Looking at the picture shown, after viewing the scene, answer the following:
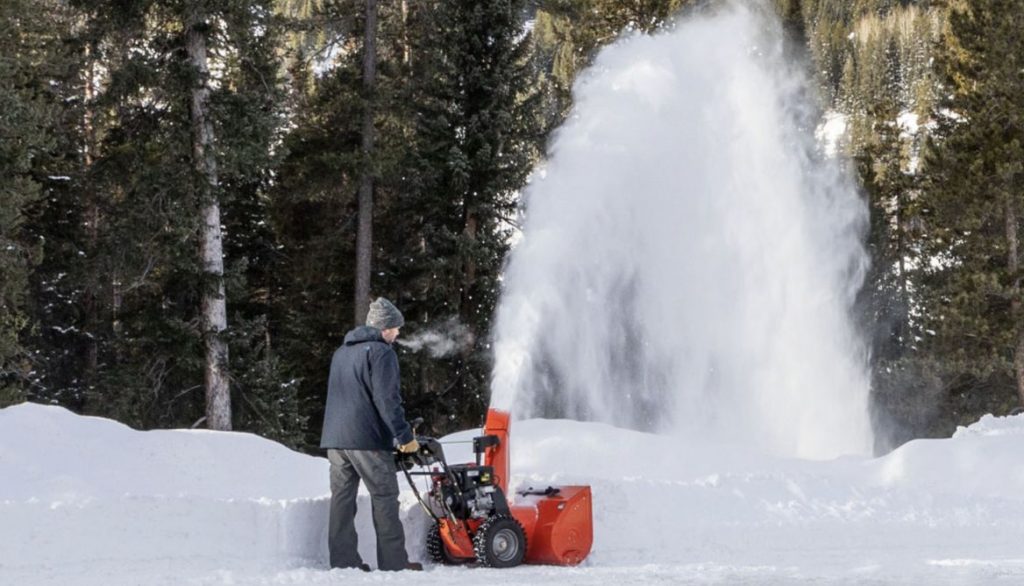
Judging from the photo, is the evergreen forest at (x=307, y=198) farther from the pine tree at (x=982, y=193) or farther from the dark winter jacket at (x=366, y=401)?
the dark winter jacket at (x=366, y=401)

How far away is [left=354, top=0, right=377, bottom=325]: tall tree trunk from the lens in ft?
72.5

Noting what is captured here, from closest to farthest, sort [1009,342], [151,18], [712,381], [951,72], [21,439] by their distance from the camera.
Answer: [21,439] < [151,18] < [712,381] < [1009,342] < [951,72]

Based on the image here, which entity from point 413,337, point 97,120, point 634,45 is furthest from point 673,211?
point 97,120

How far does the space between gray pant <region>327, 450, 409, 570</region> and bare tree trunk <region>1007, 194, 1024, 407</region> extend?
1993 centimetres

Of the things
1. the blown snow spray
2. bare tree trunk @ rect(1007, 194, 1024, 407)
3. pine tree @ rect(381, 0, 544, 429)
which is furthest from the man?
bare tree trunk @ rect(1007, 194, 1024, 407)

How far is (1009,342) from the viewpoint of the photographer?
24125mm

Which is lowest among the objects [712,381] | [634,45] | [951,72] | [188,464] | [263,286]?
[188,464]

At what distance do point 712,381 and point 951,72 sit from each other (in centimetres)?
1219

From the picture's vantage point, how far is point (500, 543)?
25.9ft

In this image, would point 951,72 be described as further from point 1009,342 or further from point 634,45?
point 634,45

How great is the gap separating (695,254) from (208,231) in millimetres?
7432

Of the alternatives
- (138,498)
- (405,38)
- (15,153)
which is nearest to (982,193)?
(405,38)

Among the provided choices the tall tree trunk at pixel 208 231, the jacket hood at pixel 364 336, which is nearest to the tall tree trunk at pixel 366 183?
the tall tree trunk at pixel 208 231

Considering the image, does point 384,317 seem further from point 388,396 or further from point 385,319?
point 388,396
